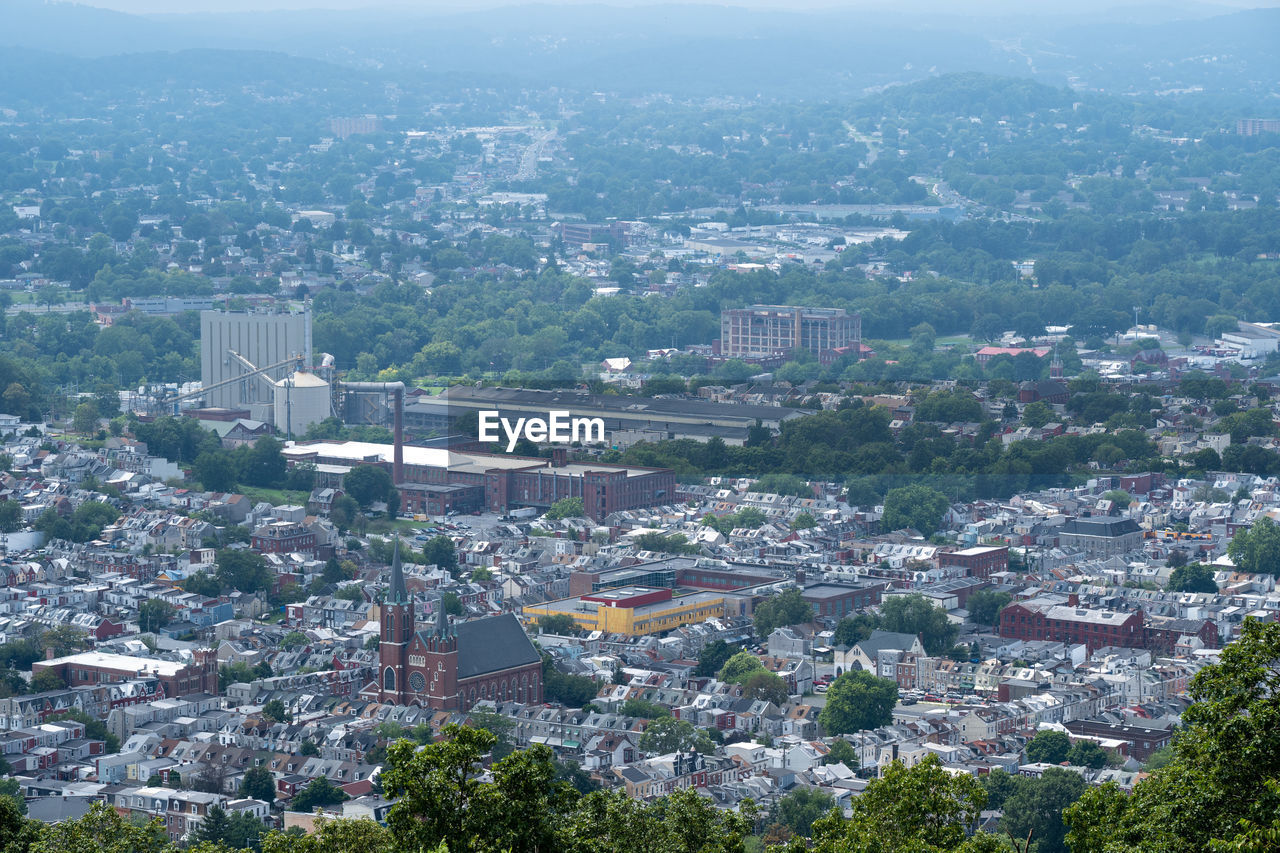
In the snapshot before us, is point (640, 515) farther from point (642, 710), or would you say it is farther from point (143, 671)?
point (642, 710)

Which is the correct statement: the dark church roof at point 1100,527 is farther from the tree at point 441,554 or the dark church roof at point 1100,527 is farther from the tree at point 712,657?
the tree at point 712,657

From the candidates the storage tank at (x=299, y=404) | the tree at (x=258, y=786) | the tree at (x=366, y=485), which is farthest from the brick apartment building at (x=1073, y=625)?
the storage tank at (x=299, y=404)

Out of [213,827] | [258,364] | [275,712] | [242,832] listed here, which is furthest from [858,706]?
[258,364]

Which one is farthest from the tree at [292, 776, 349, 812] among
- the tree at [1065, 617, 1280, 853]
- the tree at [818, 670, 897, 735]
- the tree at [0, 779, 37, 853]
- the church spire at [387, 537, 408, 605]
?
the tree at [1065, 617, 1280, 853]

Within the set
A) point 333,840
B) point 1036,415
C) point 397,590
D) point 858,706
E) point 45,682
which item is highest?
point 333,840

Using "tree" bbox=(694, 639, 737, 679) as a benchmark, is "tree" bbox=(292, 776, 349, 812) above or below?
above

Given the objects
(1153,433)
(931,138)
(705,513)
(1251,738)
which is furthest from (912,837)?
(931,138)

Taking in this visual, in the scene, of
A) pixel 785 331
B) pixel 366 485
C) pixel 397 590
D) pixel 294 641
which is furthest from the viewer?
pixel 785 331

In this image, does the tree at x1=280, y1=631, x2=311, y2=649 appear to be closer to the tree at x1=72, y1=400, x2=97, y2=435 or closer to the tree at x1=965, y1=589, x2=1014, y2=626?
the tree at x1=965, y1=589, x2=1014, y2=626
